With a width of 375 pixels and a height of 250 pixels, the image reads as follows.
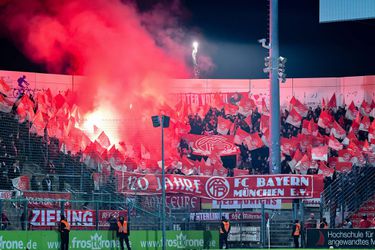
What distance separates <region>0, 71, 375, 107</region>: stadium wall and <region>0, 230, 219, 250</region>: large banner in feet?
79.1

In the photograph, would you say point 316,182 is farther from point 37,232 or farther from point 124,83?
point 124,83

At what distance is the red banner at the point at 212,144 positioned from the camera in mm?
63844

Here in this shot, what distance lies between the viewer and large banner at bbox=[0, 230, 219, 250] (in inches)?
1363

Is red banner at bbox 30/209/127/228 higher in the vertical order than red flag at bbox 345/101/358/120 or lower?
lower

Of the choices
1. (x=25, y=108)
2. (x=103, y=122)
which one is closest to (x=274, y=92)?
(x=103, y=122)

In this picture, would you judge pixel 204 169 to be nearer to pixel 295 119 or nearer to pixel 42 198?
pixel 295 119

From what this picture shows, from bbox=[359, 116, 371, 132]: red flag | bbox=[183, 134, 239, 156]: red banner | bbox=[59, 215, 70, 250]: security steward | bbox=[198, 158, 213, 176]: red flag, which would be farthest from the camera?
bbox=[183, 134, 239, 156]: red banner

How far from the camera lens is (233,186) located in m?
47.3

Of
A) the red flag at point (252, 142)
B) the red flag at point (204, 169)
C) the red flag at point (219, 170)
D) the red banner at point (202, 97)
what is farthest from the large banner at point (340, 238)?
the red banner at point (202, 97)

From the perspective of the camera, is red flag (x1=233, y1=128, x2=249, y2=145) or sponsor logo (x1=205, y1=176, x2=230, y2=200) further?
red flag (x1=233, y1=128, x2=249, y2=145)

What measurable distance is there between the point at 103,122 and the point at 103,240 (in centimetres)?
2861

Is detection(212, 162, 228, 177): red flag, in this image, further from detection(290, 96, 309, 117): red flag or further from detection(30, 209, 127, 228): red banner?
detection(30, 209, 127, 228): red banner

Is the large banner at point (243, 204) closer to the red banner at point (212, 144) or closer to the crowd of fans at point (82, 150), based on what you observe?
the crowd of fans at point (82, 150)

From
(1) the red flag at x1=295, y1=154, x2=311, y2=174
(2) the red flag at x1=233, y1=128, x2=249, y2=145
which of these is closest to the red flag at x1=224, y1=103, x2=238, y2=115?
(2) the red flag at x1=233, y1=128, x2=249, y2=145
